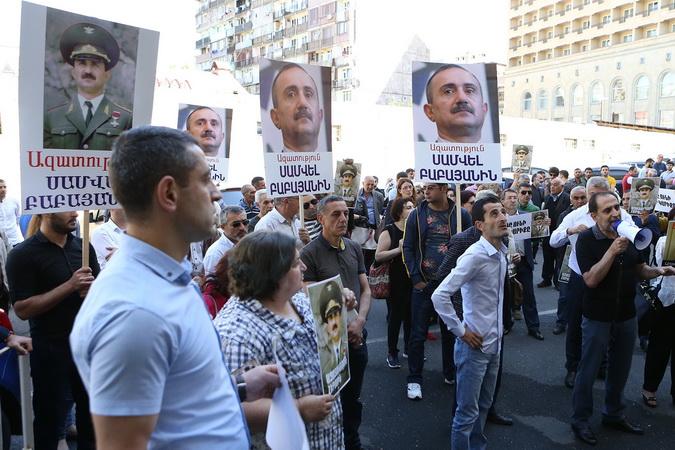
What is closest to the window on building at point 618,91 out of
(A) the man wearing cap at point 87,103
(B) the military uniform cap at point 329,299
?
(A) the man wearing cap at point 87,103

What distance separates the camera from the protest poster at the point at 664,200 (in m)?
8.39

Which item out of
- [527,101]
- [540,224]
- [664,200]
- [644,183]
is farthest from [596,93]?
[540,224]

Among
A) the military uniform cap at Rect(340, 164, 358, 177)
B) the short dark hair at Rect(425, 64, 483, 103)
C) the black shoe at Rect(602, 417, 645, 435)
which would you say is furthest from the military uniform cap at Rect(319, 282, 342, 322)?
the military uniform cap at Rect(340, 164, 358, 177)

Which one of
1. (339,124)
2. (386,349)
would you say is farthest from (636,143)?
(386,349)

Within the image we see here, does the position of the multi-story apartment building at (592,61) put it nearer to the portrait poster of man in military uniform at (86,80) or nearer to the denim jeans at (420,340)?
the denim jeans at (420,340)

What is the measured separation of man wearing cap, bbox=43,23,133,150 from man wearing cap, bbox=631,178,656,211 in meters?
7.09

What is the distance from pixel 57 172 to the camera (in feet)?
Result: 10.8

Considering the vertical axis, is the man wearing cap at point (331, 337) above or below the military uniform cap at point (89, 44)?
below

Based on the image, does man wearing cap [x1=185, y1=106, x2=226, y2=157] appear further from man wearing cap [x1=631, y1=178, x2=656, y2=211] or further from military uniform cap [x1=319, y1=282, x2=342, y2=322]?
man wearing cap [x1=631, y1=178, x2=656, y2=211]

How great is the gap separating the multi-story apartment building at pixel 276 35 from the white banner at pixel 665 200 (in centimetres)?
5753

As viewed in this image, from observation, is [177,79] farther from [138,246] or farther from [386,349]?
[138,246]

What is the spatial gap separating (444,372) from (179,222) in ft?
14.3

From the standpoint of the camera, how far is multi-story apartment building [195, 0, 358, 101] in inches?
2611

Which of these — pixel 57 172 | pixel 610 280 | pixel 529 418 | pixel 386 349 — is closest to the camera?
pixel 57 172
